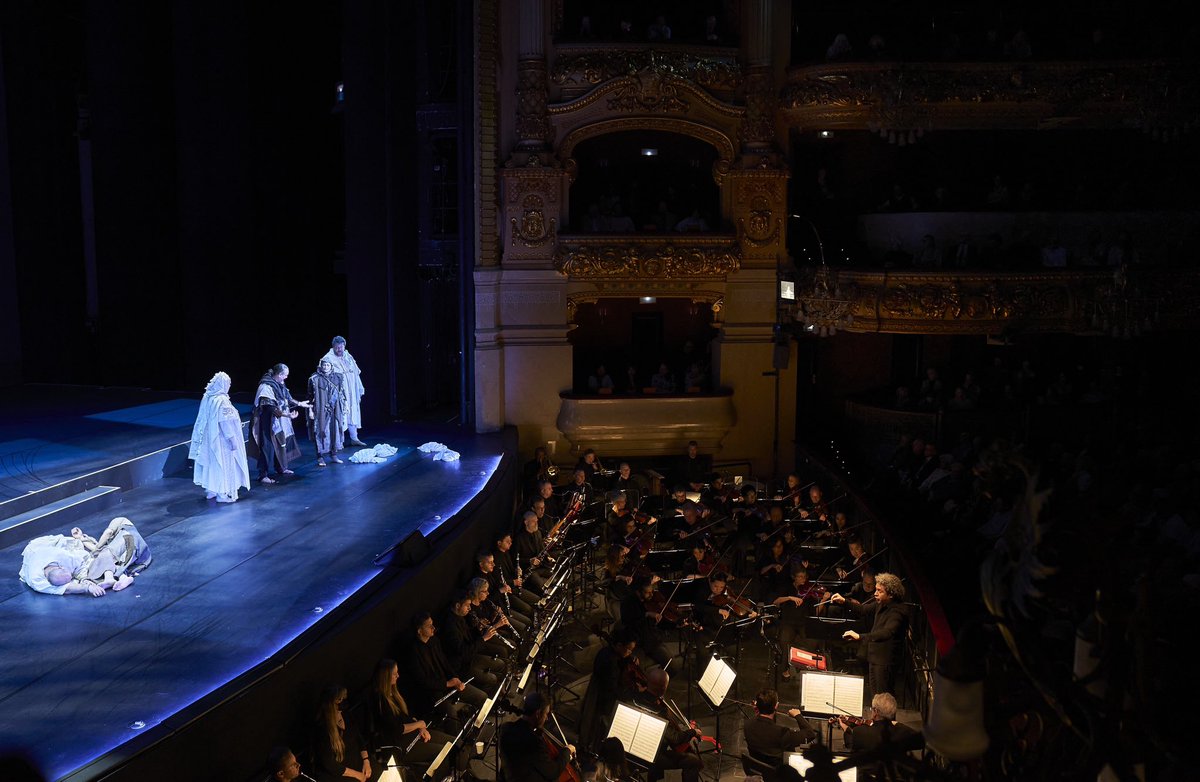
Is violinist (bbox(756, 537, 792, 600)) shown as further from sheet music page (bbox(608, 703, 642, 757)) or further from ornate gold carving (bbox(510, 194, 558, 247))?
ornate gold carving (bbox(510, 194, 558, 247))

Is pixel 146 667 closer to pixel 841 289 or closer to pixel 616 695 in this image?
pixel 616 695

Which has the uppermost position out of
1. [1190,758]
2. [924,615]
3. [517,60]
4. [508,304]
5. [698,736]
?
[517,60]

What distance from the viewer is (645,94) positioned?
16.7 meters

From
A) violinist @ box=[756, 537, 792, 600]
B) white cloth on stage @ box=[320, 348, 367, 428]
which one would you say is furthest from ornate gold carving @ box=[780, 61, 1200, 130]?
violinist @ box=[756, 537, 792, 600]

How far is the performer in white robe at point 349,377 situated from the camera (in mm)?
14141

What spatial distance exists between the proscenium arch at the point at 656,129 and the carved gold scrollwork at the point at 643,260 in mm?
1143

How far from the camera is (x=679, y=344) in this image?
19.6 metres

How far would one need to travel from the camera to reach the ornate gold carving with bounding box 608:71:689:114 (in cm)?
1662

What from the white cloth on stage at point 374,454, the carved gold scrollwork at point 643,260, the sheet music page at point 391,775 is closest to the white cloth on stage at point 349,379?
the white cloth on stage at point 374,454

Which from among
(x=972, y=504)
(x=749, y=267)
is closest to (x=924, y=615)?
(x=972, y=504)

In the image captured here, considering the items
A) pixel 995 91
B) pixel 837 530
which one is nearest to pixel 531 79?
pixel 995 91

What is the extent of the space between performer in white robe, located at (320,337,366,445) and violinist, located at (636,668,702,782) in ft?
23.7

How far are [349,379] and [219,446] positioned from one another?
2.93 meters

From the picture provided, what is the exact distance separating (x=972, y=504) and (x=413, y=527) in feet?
20.1
